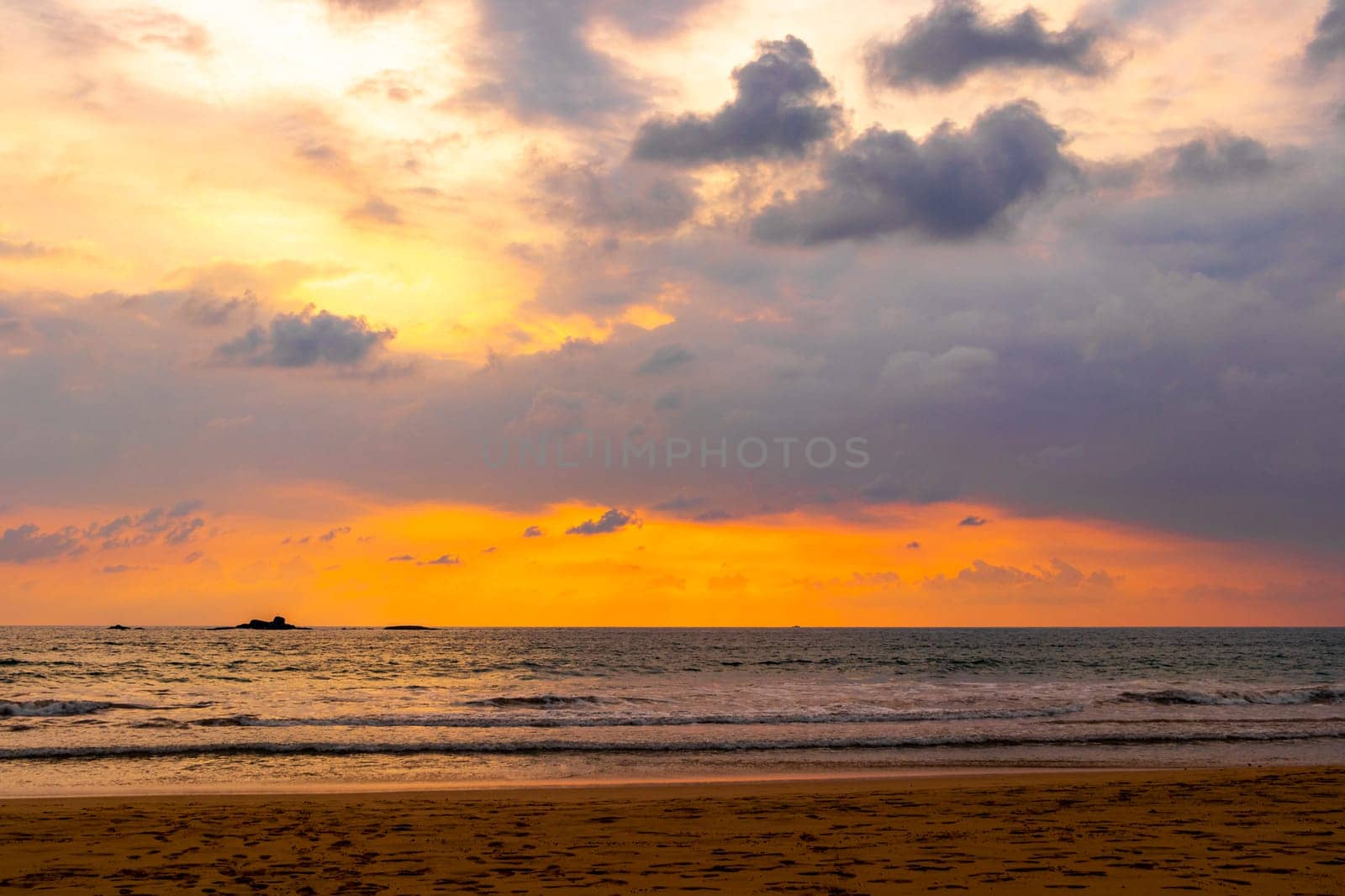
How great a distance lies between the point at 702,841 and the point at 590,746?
14.1 m

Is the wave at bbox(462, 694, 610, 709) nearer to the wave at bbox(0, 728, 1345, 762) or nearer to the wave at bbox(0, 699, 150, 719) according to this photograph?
the wave at bbox(0, 728, 1345, 762)

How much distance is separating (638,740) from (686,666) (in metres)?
41.7

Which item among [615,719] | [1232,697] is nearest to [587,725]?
[615,719]

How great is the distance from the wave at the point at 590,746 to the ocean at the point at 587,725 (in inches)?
3.7

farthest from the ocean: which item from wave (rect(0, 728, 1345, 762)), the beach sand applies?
the beach sand

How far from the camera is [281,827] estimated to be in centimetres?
1393

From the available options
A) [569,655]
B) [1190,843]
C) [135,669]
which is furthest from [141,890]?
[569,655]

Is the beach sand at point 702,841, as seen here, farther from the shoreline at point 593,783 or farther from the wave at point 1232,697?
the wave at point 1232,697

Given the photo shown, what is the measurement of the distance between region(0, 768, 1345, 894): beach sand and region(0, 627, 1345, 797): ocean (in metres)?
4.42

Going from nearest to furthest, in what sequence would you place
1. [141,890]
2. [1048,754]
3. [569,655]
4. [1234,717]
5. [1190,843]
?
[141,890]
[1190,843]
[1048,754]
[1234,717]
[569,655]

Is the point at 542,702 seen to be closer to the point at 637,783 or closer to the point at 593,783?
the point at 593,783

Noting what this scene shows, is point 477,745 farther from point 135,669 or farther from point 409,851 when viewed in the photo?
point 135,669

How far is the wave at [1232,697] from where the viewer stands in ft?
135

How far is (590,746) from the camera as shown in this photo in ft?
86.2
